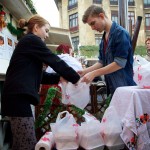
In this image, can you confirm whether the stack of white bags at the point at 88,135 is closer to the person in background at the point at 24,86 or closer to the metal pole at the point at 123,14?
the person in background at the point at 24,86

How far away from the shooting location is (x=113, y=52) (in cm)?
206

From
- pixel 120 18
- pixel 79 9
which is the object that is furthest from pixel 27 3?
pixel 79 9

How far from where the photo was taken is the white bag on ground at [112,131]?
5.43 ft

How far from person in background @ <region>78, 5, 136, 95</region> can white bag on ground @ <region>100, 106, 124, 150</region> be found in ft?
1.36

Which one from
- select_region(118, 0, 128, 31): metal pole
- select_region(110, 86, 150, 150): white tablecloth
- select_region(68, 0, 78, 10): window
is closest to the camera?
select_region(110, 86, 150, 150): white tablecloth

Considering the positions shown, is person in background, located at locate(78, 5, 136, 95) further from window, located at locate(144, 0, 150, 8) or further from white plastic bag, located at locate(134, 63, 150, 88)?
window, located at locate(144, 0, 150, 8)

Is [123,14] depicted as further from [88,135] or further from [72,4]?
[72,4]

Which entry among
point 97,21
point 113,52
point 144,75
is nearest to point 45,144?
point 144,75

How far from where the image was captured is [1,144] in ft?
7.14

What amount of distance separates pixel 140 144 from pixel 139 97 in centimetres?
29

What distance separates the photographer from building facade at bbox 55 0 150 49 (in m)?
19.6

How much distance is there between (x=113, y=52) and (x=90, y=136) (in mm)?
775

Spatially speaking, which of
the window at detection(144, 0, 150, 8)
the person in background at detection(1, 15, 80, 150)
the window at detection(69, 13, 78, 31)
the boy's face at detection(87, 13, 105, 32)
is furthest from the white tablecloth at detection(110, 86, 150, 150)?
the window at detection(144, 0, 150, 8)

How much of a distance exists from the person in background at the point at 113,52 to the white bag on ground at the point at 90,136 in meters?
0.45
